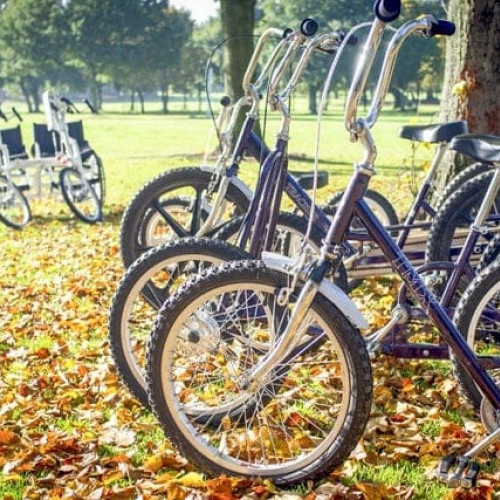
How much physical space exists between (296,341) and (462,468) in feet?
2.85

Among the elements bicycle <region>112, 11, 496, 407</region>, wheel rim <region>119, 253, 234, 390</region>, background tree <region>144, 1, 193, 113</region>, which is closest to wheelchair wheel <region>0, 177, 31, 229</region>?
bicycle <region>112, 11, 496, 407</region>

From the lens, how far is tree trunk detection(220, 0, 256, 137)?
14.2 m

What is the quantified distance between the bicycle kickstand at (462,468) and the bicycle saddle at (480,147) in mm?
1240

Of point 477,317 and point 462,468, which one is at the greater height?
point 477,317

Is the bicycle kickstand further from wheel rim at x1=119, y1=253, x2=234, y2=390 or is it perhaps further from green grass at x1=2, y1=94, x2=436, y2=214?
green grass at x1=2, y1=94, x2=436, y2=214

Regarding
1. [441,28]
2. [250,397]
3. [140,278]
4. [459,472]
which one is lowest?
[459,472]

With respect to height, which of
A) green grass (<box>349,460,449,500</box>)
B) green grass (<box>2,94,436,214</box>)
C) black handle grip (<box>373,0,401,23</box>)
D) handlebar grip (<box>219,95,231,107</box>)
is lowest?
green grass (<box>2,94,436,214</box>)

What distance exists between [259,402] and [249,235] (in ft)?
3.34

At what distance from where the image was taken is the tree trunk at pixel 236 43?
557 inches

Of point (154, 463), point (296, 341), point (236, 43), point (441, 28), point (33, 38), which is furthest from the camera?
point (33, 38)

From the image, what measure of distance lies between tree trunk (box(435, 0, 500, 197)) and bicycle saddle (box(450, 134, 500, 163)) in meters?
3.01

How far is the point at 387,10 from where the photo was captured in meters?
2.56

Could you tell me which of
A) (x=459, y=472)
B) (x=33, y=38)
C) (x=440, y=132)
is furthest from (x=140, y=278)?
(x=33, y=38)

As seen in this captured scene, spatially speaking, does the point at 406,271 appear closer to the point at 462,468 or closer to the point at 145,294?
the point at 462,468
